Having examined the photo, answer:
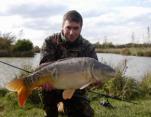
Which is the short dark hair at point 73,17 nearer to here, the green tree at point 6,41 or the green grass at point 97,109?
the green grass at point 97,109

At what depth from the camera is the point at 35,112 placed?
8.08 m

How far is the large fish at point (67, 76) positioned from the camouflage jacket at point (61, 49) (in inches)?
29.7

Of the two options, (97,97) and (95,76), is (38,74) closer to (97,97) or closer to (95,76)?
(95,76)

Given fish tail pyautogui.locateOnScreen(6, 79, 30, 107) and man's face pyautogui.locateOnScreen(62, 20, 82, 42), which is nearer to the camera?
fish tail pyautogui.locateOnScreen(6, 79, 30, 107)

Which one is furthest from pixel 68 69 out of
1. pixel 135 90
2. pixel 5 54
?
pixel 5 54

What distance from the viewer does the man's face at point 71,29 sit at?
5.16m

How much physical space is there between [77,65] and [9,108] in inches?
176

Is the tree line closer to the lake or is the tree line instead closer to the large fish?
the lake

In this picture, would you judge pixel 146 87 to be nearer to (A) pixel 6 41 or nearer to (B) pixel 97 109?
(B) pixel 97 109

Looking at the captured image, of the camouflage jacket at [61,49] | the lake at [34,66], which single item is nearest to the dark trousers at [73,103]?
the camouflage jacket at [61,49]

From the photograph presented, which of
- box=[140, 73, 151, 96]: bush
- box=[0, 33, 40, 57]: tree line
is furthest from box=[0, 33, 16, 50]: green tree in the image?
box=[140, 73, 151, 96]: bush

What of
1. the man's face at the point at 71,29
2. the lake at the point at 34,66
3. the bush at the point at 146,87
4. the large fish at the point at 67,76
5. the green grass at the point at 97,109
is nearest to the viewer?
the large fish at the point at 67,76

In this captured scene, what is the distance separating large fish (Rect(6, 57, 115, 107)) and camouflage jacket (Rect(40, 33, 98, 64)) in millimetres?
754

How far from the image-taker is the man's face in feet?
16.9
